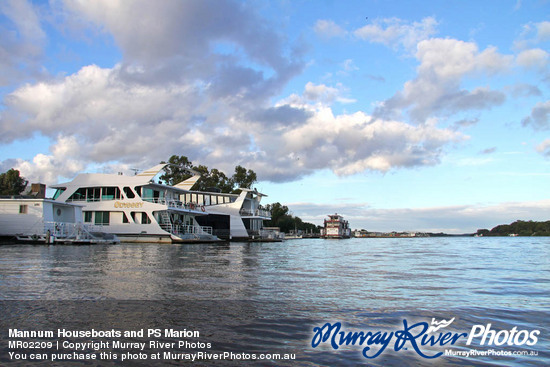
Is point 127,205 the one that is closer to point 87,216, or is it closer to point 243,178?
point 87,216

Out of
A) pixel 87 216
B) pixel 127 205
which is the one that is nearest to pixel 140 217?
pixel 127 205

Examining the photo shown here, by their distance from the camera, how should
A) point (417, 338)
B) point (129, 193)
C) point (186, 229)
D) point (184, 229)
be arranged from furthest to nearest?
point (186, 229)
point (184, 229)
point (129, 193)
point (417, 338)

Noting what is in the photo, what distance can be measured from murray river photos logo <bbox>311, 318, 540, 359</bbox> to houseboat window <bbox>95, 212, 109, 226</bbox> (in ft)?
120

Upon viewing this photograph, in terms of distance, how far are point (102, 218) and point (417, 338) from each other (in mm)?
37688

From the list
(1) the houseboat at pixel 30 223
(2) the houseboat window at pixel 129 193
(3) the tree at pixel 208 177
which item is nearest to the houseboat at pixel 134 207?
(2) the houseboat window at pixel 129 193

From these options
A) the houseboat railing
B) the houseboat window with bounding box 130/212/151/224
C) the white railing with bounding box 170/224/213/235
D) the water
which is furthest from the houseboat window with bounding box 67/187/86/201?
the water

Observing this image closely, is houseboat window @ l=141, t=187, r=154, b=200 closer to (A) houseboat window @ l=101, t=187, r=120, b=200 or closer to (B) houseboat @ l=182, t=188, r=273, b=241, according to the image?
(A) houseboat window @ l=101, t=187, r=120, b=200

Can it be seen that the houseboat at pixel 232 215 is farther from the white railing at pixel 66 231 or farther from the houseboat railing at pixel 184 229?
the white railing at pixel 66 231

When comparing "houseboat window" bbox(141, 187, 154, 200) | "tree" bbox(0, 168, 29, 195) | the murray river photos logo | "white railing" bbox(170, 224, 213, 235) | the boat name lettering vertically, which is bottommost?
the murray river photos logo

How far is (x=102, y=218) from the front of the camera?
38500 mm

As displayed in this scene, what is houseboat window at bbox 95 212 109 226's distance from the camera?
38375 millimetres

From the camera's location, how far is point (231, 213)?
159 feet

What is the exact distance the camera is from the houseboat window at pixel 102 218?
38375 millimetres

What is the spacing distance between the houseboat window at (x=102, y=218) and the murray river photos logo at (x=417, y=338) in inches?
1434
